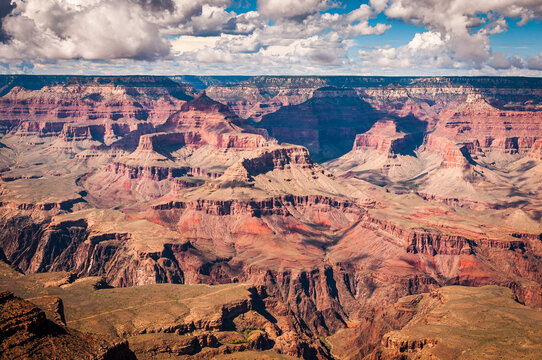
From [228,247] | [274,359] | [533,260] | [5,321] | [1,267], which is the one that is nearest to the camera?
[5,321]

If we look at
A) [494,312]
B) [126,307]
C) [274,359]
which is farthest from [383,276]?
[126,307]

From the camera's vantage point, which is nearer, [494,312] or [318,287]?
[494,312]

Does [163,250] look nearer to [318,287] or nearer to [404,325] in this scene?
[318,287]

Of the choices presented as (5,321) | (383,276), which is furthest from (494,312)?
(5,321)

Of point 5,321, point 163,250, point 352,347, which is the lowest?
point 352,347

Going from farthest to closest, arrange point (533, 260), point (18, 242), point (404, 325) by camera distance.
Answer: point (18, 242) < point (533, 260) < point (404, 325)

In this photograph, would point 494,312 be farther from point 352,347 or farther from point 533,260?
point 533,260

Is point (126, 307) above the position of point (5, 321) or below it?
below

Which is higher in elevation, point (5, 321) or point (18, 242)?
point (5, 321)

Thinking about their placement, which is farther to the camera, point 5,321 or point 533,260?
point 533,260
